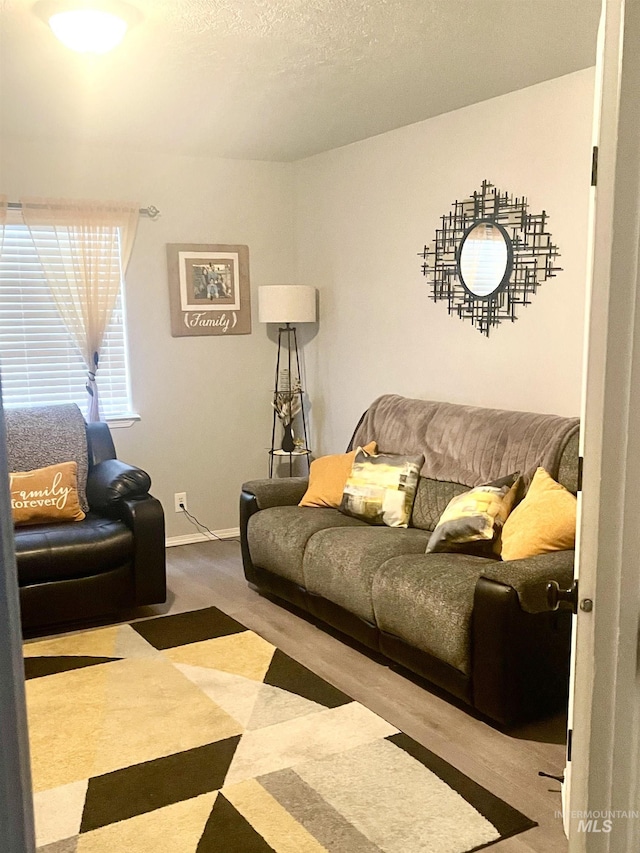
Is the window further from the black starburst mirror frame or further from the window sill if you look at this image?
the black starburst mirror frame

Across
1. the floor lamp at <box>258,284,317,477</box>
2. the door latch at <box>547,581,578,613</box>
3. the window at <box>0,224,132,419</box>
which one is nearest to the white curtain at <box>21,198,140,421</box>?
the window at <box>0,224,132,419</box>

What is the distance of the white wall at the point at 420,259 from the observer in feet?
11.9

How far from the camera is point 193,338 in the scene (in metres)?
5.29

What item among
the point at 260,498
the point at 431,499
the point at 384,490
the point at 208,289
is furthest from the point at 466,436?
the point at 208,289

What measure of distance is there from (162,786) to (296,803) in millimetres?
445

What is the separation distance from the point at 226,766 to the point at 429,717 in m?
0.78

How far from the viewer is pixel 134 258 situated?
504 centimetres

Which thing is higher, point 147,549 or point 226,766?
point 147,549

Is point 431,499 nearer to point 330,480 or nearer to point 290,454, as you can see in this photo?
point 330,480

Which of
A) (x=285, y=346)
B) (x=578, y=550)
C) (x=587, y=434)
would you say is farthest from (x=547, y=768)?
(x=285, y=346)

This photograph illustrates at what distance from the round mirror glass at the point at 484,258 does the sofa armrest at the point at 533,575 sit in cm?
163

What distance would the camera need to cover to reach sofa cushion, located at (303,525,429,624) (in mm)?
3395

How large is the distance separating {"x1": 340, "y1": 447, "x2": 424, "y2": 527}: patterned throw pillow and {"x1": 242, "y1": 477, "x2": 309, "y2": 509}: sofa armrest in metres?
0.37

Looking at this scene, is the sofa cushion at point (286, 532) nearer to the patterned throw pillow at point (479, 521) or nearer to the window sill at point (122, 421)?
the patterned throw pillow at point (479, 521)
